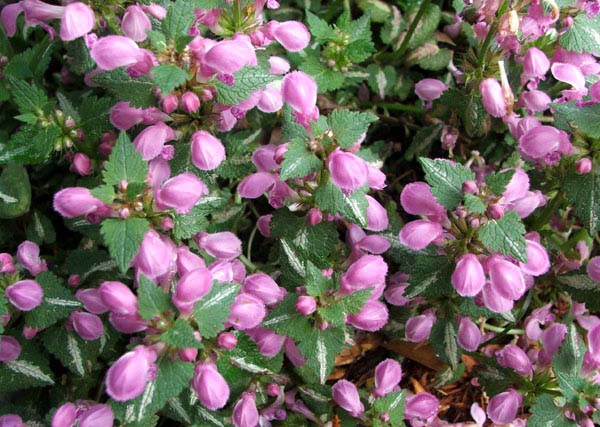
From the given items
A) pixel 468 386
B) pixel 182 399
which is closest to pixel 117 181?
pixel 182 399

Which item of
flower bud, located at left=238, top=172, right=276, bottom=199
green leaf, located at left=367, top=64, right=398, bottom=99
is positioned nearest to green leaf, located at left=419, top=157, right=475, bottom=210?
flower bud, located at left=238, top=172, right=276, bottom=199

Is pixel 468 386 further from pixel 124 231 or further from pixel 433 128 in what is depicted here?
pixel 124 231

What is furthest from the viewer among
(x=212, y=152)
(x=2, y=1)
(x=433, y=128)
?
(x=433, y=128)

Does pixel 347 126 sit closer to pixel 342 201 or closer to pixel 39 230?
pixel 342 201

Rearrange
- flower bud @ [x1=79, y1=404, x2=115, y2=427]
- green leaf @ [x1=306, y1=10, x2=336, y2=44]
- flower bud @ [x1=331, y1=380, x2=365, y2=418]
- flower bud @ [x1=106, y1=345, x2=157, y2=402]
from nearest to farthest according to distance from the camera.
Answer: flower bud @ [x1=106, y1=345, x2=157, y2=402]
flower bud @ [x1=79, y1=404, x2=115, y2=427]
flower bud @ [x1=331, y1=380, x2=365, y2=418]
green leaf @ [x1=306, y1=10, x2=336, y2=44]

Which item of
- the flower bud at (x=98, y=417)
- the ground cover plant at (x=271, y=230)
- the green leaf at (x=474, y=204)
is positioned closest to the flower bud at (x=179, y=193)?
the ground cover plant at (x=271, y=230)

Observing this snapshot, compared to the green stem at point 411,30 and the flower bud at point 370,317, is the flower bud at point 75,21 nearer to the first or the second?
the flower bud at point 370,317

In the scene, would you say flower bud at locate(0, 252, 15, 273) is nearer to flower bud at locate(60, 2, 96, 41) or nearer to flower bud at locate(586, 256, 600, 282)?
flower bud at locate(60, 2, 96, 41)
